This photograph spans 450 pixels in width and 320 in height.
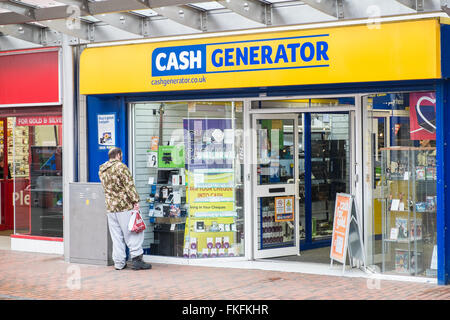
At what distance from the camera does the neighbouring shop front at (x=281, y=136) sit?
27.0 ft

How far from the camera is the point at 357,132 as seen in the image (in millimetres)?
9039

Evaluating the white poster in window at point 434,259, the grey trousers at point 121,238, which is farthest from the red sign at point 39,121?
the white poster in window at point 434,259

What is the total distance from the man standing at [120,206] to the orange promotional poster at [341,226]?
2.53 metres

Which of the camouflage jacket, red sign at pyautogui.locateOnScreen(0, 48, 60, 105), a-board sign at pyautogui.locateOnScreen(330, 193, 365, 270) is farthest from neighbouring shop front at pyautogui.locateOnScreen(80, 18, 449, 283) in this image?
the camouflage jacket

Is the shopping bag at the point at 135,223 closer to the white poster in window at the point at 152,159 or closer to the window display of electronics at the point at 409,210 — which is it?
the white poster in window at the point at 152,159

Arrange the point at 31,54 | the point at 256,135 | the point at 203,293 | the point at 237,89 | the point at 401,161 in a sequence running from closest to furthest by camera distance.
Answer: the point at 203,293 < the point at 401,161 < the point at 237,89 < the point at 256,135 < the point at 31,54

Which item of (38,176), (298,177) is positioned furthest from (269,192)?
(38,176)

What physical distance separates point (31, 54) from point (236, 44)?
12.2 ft

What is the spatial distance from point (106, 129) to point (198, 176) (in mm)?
1579

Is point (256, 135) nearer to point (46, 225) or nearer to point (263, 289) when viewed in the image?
point (263, 289)

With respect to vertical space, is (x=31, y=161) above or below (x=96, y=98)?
below

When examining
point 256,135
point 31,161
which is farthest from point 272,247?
point 31,161

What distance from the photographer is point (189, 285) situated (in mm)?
8281

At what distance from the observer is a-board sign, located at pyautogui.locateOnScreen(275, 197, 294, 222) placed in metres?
10.2
